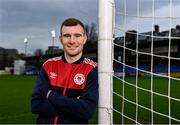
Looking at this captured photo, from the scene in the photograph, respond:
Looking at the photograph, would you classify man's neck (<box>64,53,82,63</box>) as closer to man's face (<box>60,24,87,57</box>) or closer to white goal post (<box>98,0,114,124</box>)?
man's face (<box>60,24,87,57</box>)

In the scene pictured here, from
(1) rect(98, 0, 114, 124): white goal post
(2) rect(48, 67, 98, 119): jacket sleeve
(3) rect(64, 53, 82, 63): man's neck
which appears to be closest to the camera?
(2) rect(48, 67, 98, 119): jacket sleeve

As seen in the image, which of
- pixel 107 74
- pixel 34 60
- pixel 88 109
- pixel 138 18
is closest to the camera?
pixel 88 109

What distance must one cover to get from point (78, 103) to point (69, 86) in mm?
112

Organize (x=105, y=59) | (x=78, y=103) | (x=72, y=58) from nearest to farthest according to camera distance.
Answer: (x=78, y=103)
(x=72, y=58)
(x=105, y=59)

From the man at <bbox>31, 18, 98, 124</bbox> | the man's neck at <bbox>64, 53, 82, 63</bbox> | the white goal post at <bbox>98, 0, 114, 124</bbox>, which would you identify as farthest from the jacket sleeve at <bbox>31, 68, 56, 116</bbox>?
the white goal post at <bbox>98, 0, 114, 124</bbox>

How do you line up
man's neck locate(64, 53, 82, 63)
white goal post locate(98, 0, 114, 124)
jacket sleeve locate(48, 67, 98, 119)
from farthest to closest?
white goal post locate(98, 0, 114, 124)
man's neck locate(64, 53, 82, 63)
jacket sleeve locate(48, 67, 98, 119)

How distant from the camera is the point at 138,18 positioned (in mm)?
2883

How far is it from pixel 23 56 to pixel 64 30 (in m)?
92.0

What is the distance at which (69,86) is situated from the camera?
2.06 m

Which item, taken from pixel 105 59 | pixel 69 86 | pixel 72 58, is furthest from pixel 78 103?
pixel 105 59

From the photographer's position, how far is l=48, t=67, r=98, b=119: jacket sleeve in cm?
199

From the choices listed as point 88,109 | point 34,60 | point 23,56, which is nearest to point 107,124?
point 88,109

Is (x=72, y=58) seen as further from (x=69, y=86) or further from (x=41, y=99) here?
(x=41, y=99)

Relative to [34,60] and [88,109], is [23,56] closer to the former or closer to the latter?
[34,60]
